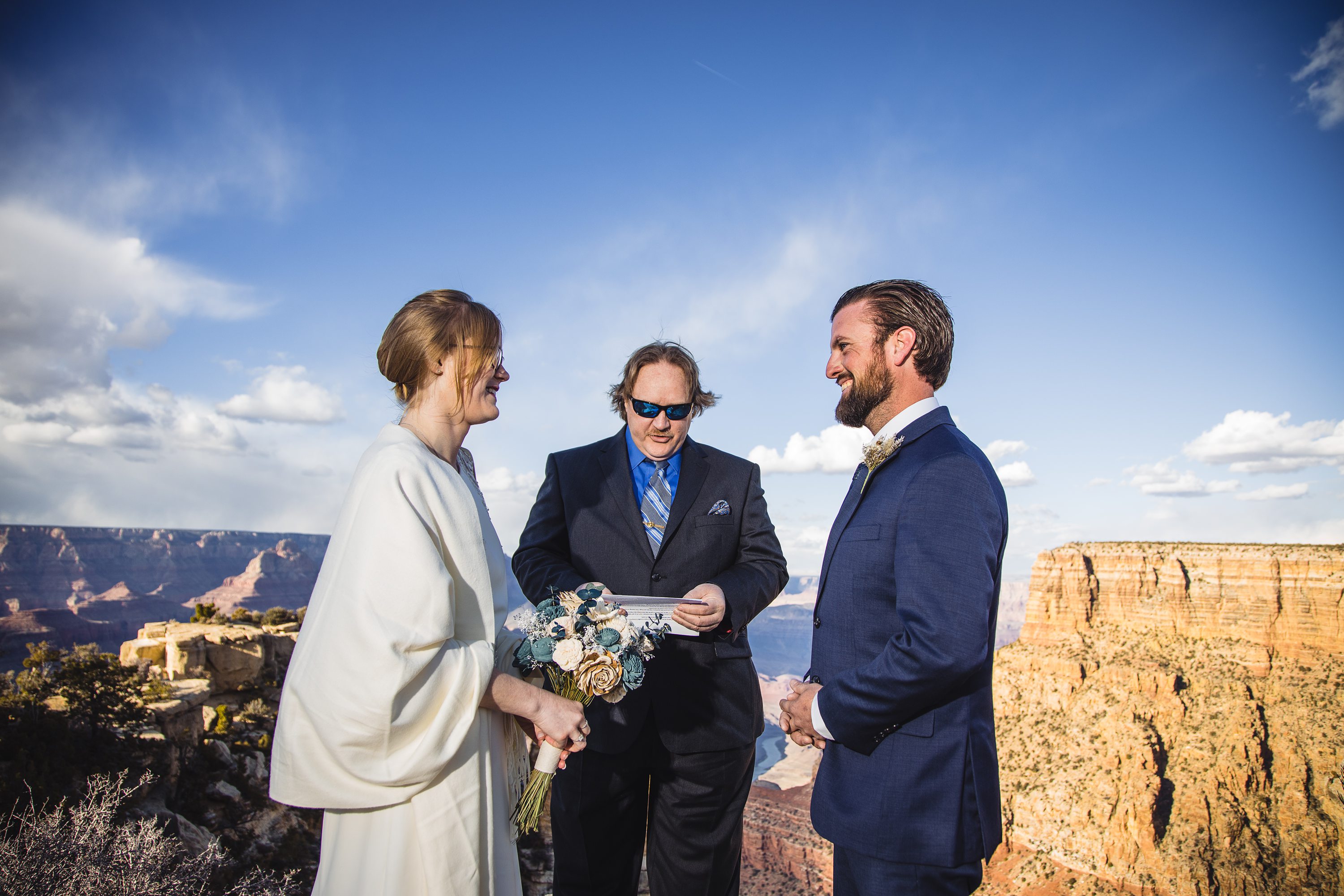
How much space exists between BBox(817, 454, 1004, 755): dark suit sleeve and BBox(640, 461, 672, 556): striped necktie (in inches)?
60.4

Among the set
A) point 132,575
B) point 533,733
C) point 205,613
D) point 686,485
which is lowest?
point 132,575

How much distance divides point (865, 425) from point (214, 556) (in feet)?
476

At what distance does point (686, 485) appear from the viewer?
3.95 m

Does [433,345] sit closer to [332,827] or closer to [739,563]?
[332,827]

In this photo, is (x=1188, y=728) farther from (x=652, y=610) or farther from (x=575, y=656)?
(x=575, y=656)

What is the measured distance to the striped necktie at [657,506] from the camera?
3.92 m

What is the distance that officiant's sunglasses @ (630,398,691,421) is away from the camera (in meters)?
3.92

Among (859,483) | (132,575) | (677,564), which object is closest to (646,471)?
(677,564)

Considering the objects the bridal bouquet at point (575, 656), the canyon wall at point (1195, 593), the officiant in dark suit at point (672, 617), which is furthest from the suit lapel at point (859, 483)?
the canyon wall at point (1195, 593)

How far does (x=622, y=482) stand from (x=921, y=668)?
2136 mm

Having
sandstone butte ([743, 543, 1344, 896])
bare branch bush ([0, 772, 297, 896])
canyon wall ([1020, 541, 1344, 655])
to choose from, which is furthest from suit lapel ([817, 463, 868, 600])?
canyon wall ([1020, 541, 1344, 655])

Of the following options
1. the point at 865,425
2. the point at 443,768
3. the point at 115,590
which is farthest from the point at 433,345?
the point at 115,590

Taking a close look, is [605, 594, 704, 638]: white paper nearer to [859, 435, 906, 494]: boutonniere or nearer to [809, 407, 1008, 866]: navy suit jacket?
[809, 407, 1008, 866]: navy suit jacket

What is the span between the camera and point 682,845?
358cm
